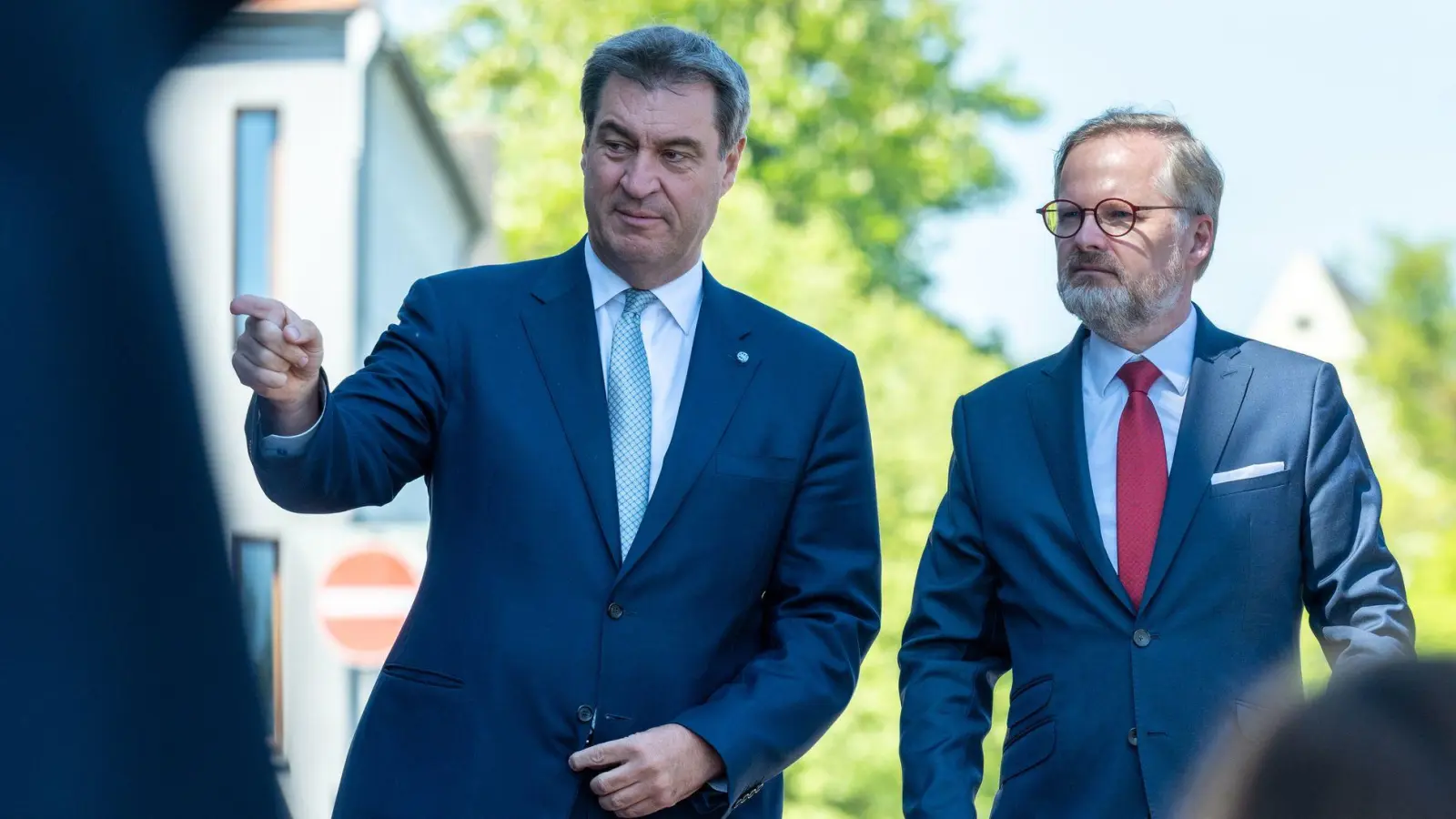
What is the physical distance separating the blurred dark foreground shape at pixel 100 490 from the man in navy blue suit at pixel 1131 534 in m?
1.93

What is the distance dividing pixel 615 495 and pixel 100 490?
1.70m

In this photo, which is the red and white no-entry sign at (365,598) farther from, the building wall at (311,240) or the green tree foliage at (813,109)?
the green tree foliage at (813,109)

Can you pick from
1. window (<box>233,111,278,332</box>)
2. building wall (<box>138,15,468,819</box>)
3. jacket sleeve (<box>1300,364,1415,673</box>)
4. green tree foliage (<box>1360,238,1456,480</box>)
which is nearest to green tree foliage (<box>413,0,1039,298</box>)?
building wall (<box>138,15,468,819</box>)

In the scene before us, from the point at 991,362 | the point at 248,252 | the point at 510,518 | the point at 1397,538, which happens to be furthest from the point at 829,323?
the point at 510,518

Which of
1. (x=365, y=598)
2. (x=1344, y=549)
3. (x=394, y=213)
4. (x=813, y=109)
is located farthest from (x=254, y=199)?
(x=1344, y=549)

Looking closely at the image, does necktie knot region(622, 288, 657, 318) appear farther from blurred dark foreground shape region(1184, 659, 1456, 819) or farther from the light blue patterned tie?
blurred dark foreground shape region(1184, 659, 1456, 819)

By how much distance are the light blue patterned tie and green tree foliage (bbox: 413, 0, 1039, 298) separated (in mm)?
19557

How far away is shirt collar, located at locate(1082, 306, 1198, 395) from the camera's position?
3633 mm

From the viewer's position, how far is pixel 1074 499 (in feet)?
11.5

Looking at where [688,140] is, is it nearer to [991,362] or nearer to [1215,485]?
[1215,485]

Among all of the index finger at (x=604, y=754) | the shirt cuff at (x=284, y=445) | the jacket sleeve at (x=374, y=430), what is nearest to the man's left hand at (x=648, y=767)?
the index finger at (x=604, y=754)

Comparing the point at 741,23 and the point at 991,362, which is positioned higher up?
the point at 741,23

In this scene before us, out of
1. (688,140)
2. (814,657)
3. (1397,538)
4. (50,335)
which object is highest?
(688,140)

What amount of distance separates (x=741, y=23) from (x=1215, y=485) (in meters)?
22.5
